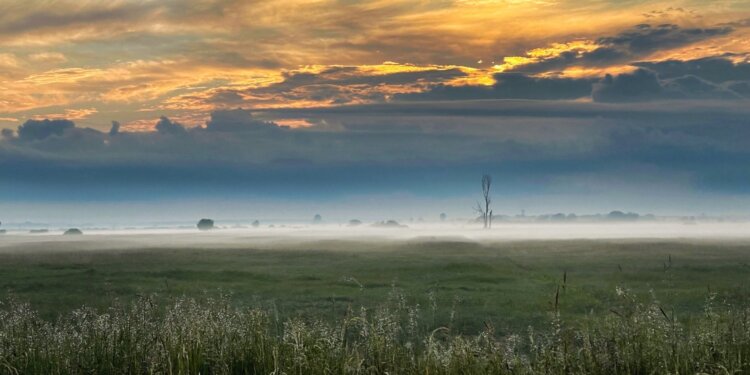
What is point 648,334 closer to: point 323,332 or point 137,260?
point 323,332

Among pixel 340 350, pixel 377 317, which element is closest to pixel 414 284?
pixel 377 317

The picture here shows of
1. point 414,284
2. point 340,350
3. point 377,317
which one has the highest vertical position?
point 377,317

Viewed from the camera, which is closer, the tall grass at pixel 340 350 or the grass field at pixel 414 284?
the tall grass at pixel 340 350

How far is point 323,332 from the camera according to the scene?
45.6 feet

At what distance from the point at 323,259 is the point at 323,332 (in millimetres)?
68309

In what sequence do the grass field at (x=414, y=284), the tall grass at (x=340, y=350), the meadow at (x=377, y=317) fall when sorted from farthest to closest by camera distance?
the grass field at (x=414, y=284) → the meadow at (x=377, y=317) → the tall grass at (x=340, y=350)

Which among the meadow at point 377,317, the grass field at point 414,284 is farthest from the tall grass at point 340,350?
the grass field at point 414,284

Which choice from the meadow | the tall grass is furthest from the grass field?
the tall grass

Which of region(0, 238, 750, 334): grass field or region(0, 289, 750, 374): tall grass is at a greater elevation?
region(0, 289, 750, 374): tall grass

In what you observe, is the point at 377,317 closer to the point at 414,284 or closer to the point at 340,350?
the point at 340,350

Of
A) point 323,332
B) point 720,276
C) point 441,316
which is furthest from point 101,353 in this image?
point 720,276

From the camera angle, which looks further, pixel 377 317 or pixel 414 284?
A: pixel 414 284

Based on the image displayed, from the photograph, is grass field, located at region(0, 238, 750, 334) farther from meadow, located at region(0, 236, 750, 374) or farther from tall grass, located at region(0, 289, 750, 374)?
tall grass, located at region(0, 289, 750, 374)

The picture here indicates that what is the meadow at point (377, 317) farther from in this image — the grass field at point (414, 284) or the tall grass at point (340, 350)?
the grass field at point (414, 284)
